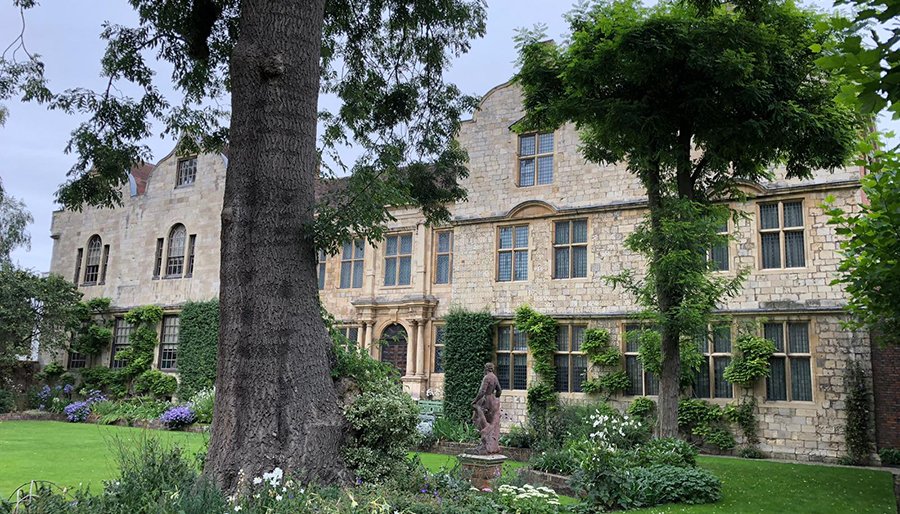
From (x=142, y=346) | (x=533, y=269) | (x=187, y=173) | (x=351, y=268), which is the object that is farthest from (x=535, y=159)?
(x=142, y=346)

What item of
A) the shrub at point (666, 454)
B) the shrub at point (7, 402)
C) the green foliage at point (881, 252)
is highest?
the green foliage at point (881, 252)

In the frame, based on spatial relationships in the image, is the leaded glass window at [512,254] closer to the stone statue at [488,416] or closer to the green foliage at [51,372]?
the stone statue at [488,416]

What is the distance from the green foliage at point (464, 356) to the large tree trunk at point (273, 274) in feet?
38.0

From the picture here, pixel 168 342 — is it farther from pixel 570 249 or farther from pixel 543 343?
pixel 570 249

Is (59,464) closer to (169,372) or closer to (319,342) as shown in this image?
(319,342)

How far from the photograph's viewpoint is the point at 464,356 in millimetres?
18859

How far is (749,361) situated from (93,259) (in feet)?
81.7

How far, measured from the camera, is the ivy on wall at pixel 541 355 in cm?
1772

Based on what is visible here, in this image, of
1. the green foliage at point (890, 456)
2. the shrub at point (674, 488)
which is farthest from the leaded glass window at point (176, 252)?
the green foliage at point (890, 456)

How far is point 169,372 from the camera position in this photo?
24422mm

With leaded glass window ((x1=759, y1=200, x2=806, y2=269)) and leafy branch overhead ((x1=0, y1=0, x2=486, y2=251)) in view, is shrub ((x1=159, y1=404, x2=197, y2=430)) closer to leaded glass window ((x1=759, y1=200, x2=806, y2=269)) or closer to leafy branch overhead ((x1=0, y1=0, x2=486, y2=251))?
leafy branch overhead ((x1=0, y1=0, x2=486, y2=251))

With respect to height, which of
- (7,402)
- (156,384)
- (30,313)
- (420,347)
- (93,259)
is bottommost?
(7,402)

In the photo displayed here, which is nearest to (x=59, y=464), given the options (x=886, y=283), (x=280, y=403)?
(x=280, y=403)

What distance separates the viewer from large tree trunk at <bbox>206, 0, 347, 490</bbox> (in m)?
6.70
